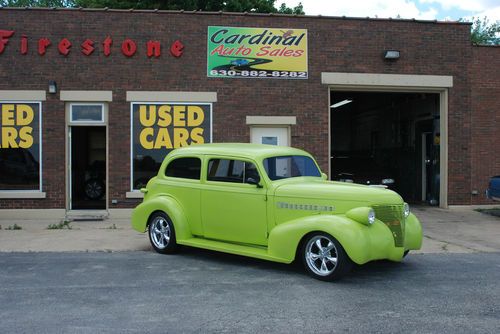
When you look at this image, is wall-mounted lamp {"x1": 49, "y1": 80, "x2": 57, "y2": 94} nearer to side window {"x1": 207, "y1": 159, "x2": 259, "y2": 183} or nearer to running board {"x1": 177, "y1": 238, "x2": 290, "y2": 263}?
side window {"x1": 207, "y1": 159, "x2": 259, "y2": 183}

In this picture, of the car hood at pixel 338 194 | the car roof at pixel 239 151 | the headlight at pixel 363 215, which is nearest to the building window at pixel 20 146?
the car roof at pixel 239 151

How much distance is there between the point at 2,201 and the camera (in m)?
12.7

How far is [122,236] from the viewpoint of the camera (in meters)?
10.4

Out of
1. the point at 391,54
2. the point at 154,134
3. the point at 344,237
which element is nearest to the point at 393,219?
the point at 344,237

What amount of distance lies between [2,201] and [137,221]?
5819 mm

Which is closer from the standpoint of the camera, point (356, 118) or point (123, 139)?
point (123, 139)

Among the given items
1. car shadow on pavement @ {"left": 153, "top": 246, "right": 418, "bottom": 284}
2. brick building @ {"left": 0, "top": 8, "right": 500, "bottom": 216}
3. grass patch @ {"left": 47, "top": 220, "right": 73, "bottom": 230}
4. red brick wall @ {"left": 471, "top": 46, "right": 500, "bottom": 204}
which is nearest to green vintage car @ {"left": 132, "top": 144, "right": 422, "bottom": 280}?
car shadow on pavement @ {"left": 153, "top": 246, "right": 418, "bottom": 284}

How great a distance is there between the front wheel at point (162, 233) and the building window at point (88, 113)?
17.7 feet

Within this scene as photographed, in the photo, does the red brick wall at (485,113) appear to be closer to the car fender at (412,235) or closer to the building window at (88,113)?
the car fender at (412,235)

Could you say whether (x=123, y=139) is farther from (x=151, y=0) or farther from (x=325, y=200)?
(x=151, y=0)

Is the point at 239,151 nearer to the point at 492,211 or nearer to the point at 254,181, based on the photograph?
the point at 254,181

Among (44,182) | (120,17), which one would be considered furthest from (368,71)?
(44,182)

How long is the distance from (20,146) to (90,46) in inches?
121

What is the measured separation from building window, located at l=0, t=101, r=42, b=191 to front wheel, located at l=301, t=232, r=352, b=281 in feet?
28.3
